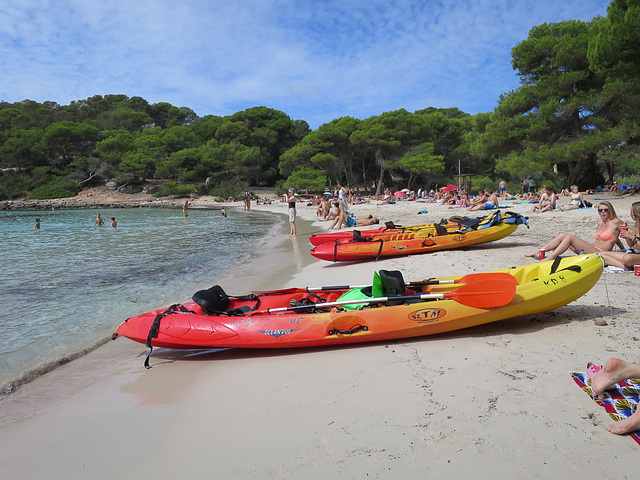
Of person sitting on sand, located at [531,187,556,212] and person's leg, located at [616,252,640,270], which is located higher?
person sitting on sand, located at [531,187,556,212]

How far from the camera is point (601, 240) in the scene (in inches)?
Result: 227

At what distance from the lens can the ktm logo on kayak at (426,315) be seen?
142 inches

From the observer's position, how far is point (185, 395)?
3.15 meters

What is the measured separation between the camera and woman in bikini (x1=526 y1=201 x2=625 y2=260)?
5.45 metres

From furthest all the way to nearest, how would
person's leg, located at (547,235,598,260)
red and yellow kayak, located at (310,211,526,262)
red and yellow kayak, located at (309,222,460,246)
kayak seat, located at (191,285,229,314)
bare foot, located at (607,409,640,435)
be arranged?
red and yellow kayak, located at (309,222,460,246)
red and yellow kayak, located at (310,211,526,262)
person's leg, located at (547,235,598,260)
kayak seat, located at (191,285,229,314)
bare foot, located at (607,409,640,435)

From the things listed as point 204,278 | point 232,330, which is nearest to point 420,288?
point 232,330

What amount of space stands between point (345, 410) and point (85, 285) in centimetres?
660

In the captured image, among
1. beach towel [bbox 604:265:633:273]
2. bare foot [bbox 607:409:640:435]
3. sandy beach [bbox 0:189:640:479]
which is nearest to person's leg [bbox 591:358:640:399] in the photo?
sandy beach [bbox 0:189:640:479]

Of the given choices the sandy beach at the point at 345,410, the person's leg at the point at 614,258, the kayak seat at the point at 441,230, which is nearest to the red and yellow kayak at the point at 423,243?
the kayak seat at the point at 441,230

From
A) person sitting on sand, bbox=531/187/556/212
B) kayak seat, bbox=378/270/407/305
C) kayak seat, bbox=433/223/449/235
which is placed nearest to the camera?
kayak seat, bbox=378/270/407/305

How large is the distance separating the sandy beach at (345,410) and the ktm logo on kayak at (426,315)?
259mm

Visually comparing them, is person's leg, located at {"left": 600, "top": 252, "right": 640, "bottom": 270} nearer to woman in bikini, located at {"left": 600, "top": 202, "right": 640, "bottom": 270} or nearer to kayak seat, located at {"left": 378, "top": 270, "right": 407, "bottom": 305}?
woman in bikini, located at {"left": 600, "top": 202, "right": 640, "bottom": 270}

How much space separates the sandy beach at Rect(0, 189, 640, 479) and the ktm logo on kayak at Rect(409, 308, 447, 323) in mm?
259

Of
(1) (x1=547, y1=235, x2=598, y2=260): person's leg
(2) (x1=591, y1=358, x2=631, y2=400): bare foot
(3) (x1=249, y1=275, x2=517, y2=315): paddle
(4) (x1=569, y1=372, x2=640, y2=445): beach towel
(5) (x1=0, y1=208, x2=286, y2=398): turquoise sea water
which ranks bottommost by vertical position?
(5) (x1=0, y1=208, x2=286, y2=398): turquoise sea water
